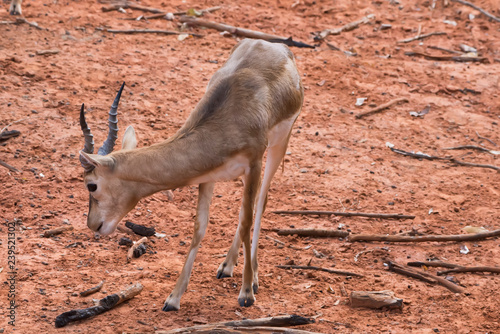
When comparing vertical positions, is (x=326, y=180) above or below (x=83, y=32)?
below

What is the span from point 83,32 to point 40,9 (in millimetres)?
1516

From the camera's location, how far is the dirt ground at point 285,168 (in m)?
6.72

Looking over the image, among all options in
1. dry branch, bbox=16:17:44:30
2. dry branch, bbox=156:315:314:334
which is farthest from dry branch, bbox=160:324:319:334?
dry branch, bbox=16:17:44:30

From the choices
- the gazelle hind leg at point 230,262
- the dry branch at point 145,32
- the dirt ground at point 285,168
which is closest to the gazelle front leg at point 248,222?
the dirt ground at point 285,168

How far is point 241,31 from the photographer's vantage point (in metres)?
14.8

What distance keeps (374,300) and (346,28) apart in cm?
1075

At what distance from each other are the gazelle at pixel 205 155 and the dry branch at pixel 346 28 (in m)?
8.93

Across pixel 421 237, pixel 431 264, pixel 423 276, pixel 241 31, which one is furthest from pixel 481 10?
pixel 423 276

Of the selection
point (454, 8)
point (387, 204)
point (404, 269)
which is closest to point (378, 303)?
point (404, 269)

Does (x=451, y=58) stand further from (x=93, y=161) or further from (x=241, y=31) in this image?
(x=93, y=161)

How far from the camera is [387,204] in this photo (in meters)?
9.50

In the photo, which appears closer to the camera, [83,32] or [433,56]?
[83,32]

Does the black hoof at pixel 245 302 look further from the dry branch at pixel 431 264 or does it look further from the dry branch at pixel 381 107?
the dry branch at pixel 381 107

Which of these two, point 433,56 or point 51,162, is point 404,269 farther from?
point 433,56
